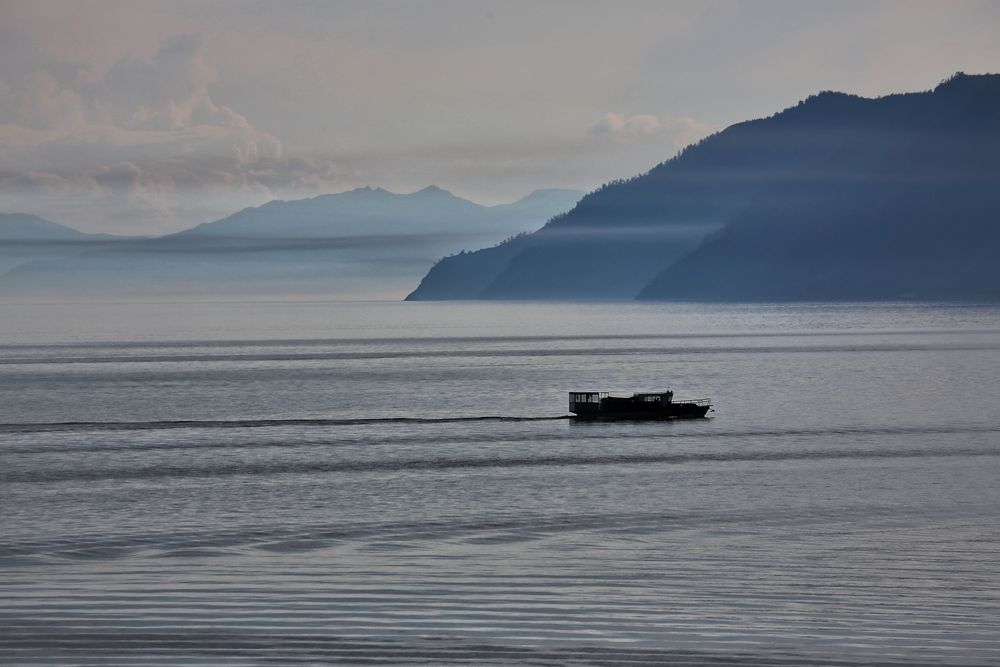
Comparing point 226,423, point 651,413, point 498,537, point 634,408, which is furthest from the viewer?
point 634,408

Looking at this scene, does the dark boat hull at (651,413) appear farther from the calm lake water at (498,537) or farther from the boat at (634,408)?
the calm lake water at (498,537)

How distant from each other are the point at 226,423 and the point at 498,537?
54830 millimetres

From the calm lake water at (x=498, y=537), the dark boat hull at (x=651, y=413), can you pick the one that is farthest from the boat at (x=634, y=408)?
the calm lake water at (x=498, y=537)

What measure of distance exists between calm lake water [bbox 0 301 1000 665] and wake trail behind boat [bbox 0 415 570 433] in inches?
18.0

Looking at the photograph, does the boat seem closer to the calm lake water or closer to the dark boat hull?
the dark boat hull

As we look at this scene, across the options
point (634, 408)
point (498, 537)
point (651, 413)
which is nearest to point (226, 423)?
point (634, 408)

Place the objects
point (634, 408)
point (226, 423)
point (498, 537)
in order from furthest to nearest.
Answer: point (634, 408) → point (226, 423) → point (498, 537)

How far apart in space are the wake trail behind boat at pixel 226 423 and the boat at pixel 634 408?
2005 millimetres

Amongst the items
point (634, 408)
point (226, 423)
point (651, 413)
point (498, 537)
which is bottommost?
point (651, 413)

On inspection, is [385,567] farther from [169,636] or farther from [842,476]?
[842,476]

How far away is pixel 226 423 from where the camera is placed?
9506 cm

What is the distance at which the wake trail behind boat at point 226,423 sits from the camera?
91.8 metres

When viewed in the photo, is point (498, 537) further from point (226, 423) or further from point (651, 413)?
point (651, 413)

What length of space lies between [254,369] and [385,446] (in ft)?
293
